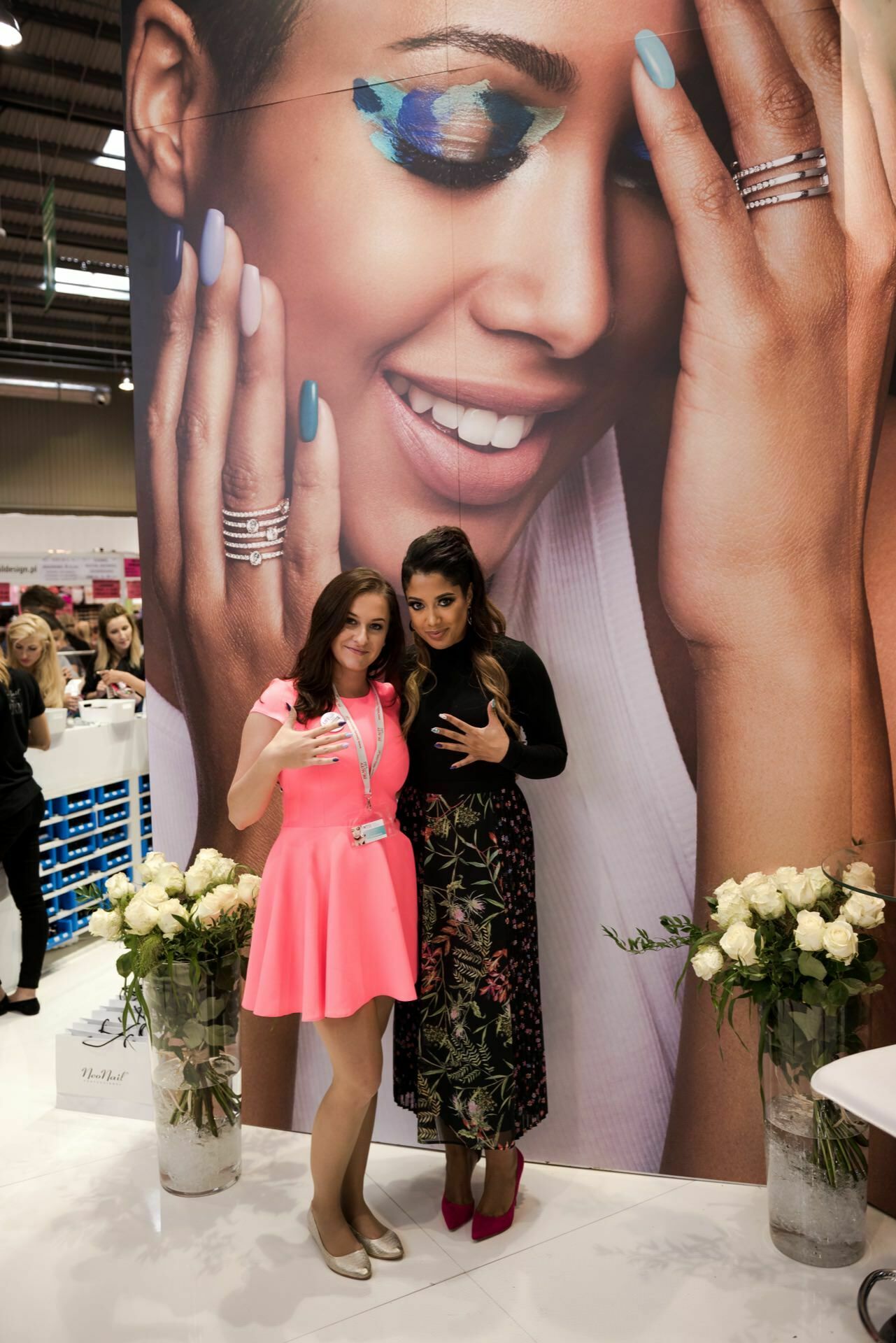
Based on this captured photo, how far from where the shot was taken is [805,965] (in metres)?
2.28

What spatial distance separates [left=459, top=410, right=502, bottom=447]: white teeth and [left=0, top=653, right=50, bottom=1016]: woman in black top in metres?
2.41

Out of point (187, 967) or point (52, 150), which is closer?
point (187, 967)

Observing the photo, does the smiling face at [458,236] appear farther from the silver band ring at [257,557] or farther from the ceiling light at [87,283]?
the ceiling light at [87,283]

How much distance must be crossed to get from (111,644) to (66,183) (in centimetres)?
406

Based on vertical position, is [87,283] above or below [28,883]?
above

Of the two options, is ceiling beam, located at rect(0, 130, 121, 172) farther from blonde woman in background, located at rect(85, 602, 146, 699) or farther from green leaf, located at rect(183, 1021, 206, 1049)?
green leaf, located at rect(183, 1021, 206, 1049)

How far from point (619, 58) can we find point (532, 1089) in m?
2.74

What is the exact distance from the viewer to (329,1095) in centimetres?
237

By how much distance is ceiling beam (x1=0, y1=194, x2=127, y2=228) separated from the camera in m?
8.01

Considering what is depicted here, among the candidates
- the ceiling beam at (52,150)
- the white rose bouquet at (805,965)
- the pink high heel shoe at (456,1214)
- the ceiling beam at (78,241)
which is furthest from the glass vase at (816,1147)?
the ceiling beam at (78,241)

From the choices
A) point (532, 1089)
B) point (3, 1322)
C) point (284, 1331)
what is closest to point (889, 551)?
point (532, 1089)

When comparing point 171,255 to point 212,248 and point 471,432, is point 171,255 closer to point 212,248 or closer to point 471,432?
point 212,248

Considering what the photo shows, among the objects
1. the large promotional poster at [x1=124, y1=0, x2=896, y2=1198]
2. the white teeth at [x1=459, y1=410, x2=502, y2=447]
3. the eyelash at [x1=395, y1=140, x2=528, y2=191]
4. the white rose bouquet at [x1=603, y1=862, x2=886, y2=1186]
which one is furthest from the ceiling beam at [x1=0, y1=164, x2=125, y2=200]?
the white rose bouquet at [x1=603, y1=862, x2=886, y2=1186]

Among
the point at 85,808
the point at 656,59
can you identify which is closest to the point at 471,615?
the point at 656,59
